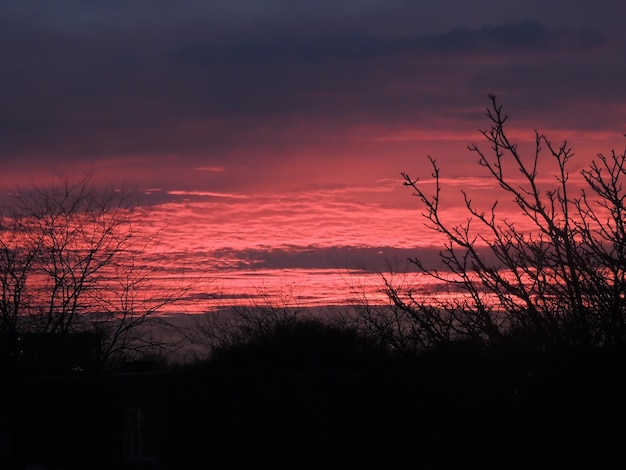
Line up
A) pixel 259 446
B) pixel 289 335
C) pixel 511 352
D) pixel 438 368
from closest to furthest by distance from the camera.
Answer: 1. pixel 511 352
2. pixel 438 368
3. pixel 259 446
4. pixel 289 335

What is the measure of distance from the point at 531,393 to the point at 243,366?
1467 centimetres

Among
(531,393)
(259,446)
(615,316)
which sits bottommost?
(259,446)

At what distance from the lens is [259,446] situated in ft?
33.0

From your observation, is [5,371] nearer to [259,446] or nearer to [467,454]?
[259,446]

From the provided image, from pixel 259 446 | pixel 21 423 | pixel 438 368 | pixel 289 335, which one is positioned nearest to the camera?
pixel 438 368

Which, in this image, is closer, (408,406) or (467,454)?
(467,454)

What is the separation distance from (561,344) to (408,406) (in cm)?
226

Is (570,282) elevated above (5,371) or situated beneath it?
elevated above

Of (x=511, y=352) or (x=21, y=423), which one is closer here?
(x=511, y=352)

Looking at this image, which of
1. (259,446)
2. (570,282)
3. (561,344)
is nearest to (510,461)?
(561,344)

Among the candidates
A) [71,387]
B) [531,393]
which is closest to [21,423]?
[71,387]

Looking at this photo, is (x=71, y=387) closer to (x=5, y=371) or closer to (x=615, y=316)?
(x=5, y=371)

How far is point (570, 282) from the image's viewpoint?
7309 millimetres

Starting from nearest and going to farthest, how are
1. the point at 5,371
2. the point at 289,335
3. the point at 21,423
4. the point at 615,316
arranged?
the point at 615,316, the point at 21,423, the point at 5,371, the point at 289,335
